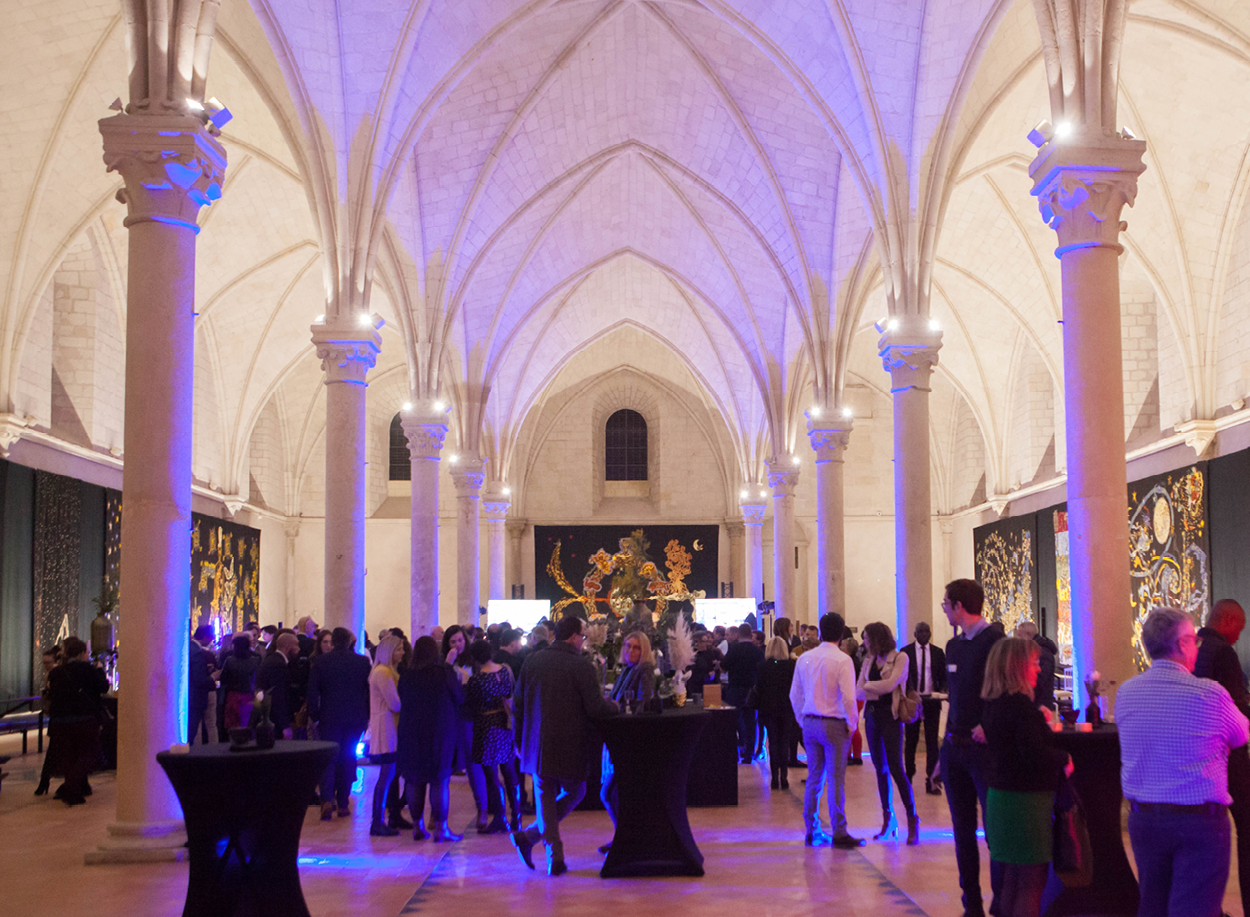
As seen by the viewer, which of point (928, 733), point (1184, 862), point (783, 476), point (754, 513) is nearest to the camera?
point (1184, 862)

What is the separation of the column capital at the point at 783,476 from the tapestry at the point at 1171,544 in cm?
630

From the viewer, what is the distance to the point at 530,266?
73.1 feet

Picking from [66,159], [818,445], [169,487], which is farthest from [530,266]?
[169,487]

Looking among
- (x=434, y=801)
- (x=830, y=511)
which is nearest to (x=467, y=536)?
(x=830, y=511)

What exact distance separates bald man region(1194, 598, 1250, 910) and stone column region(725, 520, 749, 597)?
84.0ft

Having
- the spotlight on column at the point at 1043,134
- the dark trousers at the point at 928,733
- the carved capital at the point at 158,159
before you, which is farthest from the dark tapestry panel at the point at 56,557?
the spotlight on column at the point at 1043,134

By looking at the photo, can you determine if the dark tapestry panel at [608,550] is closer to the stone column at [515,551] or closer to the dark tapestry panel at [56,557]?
the stone column at [515,551]

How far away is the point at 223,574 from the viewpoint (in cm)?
2534

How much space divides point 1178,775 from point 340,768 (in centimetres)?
632

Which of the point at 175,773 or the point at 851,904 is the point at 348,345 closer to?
the point at 175,773

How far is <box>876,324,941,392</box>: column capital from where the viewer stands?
13.0 metres

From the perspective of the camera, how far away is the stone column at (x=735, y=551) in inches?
1246

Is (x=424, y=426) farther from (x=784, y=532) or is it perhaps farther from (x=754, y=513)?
(x=754, y=513)

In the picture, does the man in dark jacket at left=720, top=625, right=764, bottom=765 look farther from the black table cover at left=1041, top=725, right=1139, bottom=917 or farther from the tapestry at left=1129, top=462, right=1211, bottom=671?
the tapestry at left=1129, top=462, right=1211, bottom=671
